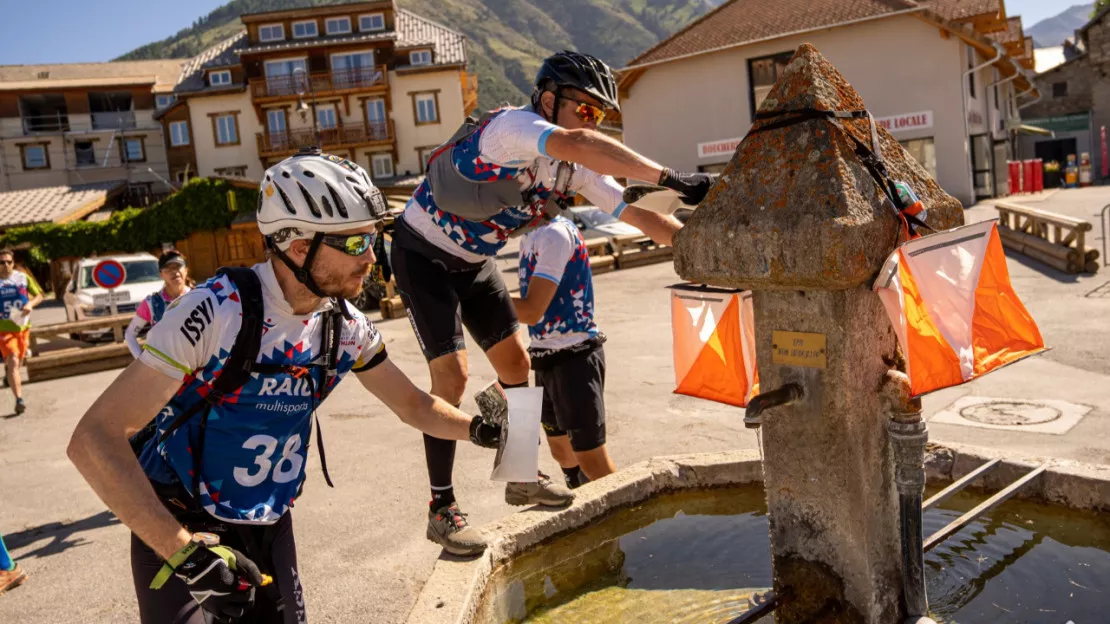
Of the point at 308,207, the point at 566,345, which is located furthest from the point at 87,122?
the point at 308,207

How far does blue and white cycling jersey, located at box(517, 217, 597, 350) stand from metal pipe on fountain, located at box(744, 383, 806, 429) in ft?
8.19

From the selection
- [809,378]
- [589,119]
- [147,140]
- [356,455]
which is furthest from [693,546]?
[147,140]

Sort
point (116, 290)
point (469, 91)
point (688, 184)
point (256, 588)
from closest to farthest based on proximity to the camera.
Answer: point (256, 588) → point (688, 184) → point (116, 290) → point (469, 91)

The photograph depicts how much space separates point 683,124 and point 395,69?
20.5 meters

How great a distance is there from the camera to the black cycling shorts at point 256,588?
254 cm

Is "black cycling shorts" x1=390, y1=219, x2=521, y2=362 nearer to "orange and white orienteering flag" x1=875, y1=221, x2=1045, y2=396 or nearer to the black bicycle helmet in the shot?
the black bicycle helmet

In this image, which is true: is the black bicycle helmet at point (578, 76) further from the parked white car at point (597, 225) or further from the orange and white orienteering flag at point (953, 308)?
the parked white car at point (597, 225)

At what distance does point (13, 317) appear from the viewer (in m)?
11.5

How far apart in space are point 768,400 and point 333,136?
158 feet

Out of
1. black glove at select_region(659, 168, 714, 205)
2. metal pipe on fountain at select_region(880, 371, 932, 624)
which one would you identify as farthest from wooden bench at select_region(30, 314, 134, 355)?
metal pipe on fountain at select_region(880, 371, 932, 624)

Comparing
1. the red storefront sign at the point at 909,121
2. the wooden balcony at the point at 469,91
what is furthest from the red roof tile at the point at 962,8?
the wooden balcony at the point at 469,91

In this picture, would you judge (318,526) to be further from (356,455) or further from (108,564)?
(356,455)

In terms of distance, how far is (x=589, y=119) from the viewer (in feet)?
13.3

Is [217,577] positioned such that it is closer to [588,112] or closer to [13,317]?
[588,112]
